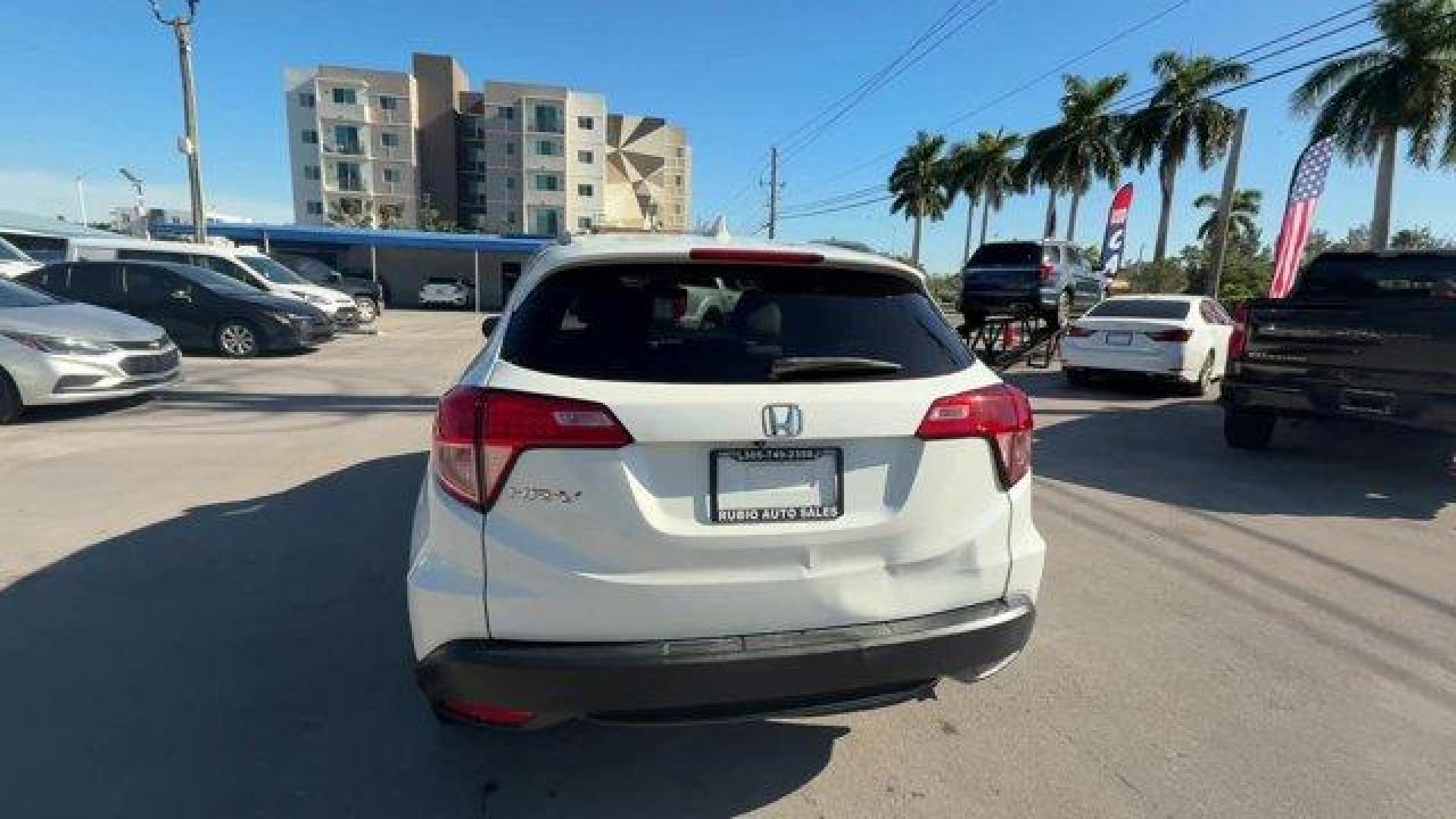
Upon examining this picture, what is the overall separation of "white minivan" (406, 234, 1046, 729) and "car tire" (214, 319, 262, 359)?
12748 mm

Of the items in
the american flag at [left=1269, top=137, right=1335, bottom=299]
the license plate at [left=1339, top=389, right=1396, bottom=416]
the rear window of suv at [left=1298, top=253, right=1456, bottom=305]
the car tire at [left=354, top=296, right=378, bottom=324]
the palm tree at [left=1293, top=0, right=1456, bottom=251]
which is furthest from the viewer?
the palm tree at [left=1293, top=0, right=1456, bottom=251]

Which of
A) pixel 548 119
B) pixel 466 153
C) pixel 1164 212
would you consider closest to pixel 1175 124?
pixel 1164 212

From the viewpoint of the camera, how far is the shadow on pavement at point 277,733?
8.03 ft

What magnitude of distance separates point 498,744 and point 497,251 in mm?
37569

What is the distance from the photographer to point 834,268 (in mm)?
2584

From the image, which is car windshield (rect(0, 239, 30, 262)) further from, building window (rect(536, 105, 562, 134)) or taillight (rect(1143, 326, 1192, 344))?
building window (rect(536, 105, 562, 134))

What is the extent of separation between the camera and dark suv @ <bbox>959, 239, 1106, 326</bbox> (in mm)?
14469

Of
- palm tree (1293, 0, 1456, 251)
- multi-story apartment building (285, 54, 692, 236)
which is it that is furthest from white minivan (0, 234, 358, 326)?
multi-story apartment building (285, 54, 692, 236)

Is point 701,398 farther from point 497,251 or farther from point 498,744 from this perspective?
point 497,251

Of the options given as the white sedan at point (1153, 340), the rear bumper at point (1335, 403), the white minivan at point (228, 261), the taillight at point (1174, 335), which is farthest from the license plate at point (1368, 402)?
the white minivan at point (228, 261)

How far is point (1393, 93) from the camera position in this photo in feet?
83.5

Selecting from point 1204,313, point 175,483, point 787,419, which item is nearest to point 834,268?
point 787,419

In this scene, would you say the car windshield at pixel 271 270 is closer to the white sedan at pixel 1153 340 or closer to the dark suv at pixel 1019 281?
the dark suv at pixel 1019 281

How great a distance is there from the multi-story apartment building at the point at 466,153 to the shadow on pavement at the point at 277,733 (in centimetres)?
6638
